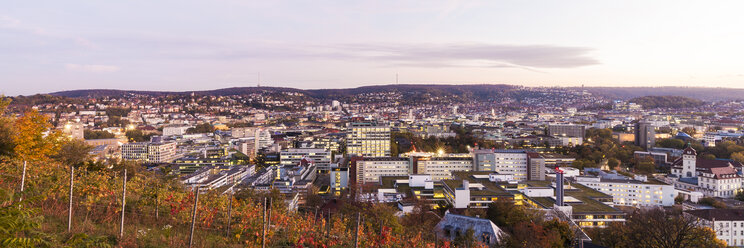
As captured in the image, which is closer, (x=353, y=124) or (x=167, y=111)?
(x=353, y=124)

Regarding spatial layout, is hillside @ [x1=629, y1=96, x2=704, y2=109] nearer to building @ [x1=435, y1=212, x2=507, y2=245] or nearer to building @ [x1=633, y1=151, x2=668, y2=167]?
building @ [x1=633, y1=151, x2=668, y2=167]

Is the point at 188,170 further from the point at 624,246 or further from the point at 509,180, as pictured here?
the point at 624,246

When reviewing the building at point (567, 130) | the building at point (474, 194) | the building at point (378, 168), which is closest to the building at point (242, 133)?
the building at point (378, 168)

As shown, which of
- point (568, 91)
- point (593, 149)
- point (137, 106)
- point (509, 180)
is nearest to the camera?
point (509, 180)

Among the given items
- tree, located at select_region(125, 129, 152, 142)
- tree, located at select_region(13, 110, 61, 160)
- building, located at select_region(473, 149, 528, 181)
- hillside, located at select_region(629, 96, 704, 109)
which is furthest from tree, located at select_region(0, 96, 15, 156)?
hillside, located at select_region(629, 96, 704, 109)

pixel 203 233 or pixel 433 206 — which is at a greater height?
pixel 203 233

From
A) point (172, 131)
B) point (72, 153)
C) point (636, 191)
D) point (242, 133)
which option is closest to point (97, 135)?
point (172, 131)

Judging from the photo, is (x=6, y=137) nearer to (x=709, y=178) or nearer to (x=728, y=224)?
(x=728, y=224)

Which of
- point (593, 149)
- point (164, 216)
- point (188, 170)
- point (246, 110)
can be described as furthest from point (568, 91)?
point (164, 216)
